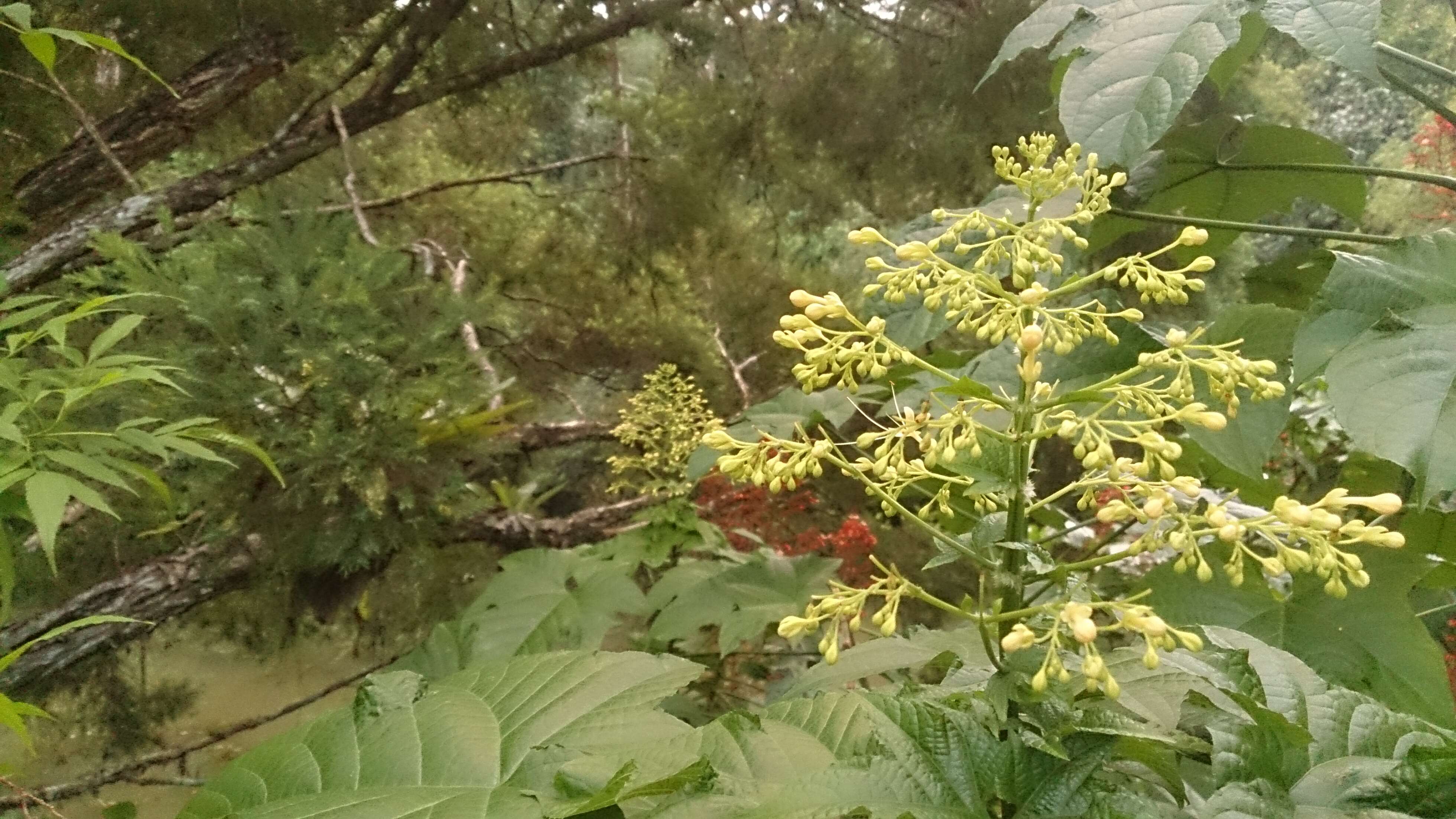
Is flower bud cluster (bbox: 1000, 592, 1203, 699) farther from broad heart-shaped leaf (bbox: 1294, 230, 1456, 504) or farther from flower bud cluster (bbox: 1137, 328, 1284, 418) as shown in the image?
broad heart-shaped leaf (bbox: 1294, 230, 1456, 504)

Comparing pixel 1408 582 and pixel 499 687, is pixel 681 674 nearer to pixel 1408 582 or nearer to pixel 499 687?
pixel 499 687

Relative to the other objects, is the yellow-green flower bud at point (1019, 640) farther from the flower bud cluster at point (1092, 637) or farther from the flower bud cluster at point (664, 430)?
the flower bud cluster at point (664, 430)

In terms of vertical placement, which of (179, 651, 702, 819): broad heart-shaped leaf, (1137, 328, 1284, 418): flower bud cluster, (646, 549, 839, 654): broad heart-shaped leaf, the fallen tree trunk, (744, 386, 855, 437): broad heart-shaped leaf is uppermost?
(1137, 328, 1284, 418): flower bud cluster

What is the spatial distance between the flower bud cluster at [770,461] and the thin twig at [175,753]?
0.92 metres

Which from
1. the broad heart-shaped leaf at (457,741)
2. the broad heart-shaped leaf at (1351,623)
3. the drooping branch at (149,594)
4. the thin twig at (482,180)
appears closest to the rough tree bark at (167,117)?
the thin twig at (482,180)

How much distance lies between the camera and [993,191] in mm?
798

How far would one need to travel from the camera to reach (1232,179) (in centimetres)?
85

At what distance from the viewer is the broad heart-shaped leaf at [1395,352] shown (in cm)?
44

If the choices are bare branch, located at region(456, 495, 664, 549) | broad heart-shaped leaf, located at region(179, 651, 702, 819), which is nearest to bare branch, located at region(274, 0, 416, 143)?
bare branch, located at region(456, 495, 664, 549)

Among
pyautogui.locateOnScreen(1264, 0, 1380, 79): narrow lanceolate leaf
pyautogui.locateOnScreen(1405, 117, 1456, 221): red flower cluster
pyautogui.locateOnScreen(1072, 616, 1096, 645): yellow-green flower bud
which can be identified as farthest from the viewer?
pyautogui.locateOnScreen(1405, 117, 1456, 221): red flower cluster

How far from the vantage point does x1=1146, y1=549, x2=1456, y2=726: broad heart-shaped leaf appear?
55cm

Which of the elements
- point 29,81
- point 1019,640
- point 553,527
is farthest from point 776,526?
point 29,81

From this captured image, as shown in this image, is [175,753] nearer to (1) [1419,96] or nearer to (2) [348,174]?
(2) [348,174]

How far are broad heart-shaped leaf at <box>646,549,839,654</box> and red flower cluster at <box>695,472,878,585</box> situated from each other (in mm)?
138
